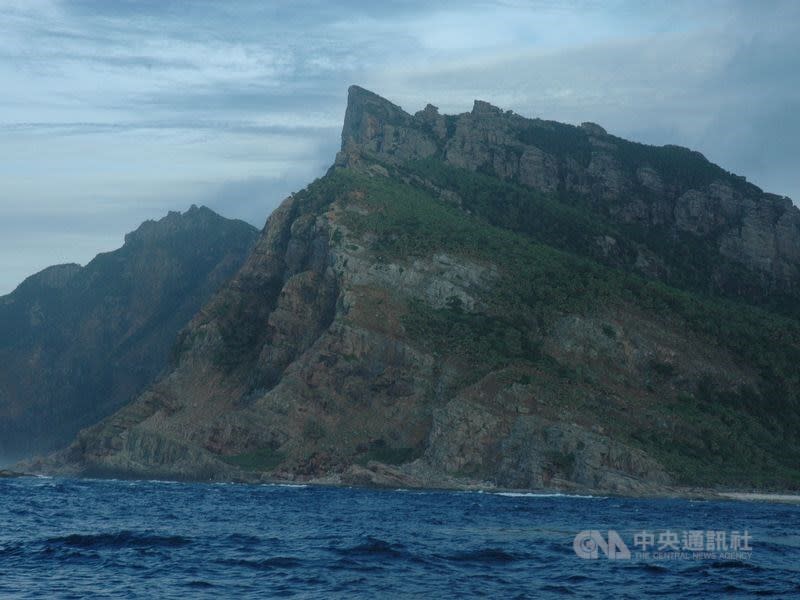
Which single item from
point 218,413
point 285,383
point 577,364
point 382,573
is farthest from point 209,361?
point 382,573

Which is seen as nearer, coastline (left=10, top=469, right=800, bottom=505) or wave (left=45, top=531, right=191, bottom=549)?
wave (left=45, top=531, right=191, bottom=549)

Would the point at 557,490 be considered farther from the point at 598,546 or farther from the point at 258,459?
the point at 598,546

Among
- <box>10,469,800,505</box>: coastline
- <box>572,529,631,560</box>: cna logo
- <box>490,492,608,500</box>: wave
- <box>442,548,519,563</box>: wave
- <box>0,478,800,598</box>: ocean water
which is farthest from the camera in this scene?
<box>10,469,800,505</box>: coastline

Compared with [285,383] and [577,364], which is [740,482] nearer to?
[577,364]

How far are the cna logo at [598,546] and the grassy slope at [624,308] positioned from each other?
75.2 m

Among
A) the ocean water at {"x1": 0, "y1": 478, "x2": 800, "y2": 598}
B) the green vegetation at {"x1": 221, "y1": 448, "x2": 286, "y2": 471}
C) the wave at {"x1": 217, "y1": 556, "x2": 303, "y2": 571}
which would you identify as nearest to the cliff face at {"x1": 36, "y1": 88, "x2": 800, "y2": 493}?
the green vegetation at {"x1": 221, "y1": 448, "x2": 286, "y2": 471}

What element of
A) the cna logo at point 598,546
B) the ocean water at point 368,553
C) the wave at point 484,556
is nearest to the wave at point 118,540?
the ocean water at point 368,553

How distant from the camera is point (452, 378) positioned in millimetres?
152125

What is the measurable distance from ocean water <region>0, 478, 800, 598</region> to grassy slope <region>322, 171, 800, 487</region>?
182ft

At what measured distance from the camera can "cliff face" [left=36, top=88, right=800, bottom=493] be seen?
138 metres

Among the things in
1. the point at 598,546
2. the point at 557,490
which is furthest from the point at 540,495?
the point at 598,546

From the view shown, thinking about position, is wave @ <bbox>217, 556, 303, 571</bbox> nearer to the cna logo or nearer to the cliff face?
the cna logo

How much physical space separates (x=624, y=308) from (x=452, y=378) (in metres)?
35.3

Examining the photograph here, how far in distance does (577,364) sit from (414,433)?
93.6 ft
